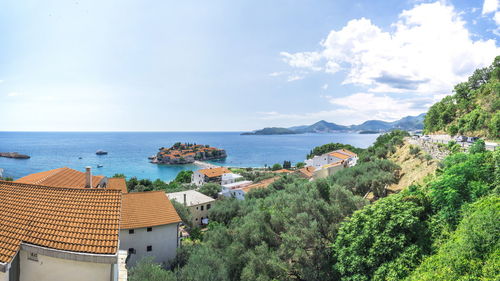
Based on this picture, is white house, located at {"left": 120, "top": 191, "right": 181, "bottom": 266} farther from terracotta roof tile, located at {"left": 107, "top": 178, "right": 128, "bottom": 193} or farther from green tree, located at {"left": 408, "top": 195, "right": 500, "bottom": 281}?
green tree, located at {"left": 408, "top": 195, "right": 500, "bottom": 281}

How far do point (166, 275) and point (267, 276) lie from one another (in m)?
4.36

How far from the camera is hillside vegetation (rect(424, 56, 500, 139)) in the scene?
96.4ft

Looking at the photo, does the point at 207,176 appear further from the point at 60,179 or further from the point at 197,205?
the point at 60,179

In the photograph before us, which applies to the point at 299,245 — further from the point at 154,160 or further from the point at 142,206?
the point at 154,160

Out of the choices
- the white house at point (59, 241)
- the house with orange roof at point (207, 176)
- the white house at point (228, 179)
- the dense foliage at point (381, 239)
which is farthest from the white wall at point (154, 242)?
the house with orange roof at point (207, 176)

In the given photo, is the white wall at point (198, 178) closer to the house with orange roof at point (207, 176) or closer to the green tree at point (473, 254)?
the house with orange roof at point (207, 176)

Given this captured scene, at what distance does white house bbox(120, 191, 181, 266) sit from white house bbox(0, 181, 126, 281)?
7.34 metres

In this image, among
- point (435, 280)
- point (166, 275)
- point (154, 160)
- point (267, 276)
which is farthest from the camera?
point (154, 160)

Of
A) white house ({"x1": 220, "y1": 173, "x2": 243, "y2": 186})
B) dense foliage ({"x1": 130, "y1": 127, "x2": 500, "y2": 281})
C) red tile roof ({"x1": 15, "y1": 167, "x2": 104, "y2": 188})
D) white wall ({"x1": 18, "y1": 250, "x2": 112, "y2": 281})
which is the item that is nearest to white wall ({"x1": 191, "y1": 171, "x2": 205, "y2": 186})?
white house ({"x1": 220, "y1": 173, "x2": 243, "y2": 186})

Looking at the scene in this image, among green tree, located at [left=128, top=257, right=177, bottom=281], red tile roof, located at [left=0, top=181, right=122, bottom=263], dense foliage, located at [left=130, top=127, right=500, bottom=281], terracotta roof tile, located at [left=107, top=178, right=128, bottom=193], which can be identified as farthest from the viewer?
terracotta roof tile, located at [left=107, top=178, right=128, bottom=193]

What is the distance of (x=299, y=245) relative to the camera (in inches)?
445

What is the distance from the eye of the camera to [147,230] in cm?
1495

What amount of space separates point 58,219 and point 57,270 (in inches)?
55.3

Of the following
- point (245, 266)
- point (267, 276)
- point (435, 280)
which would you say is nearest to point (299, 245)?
point (267, 276)
